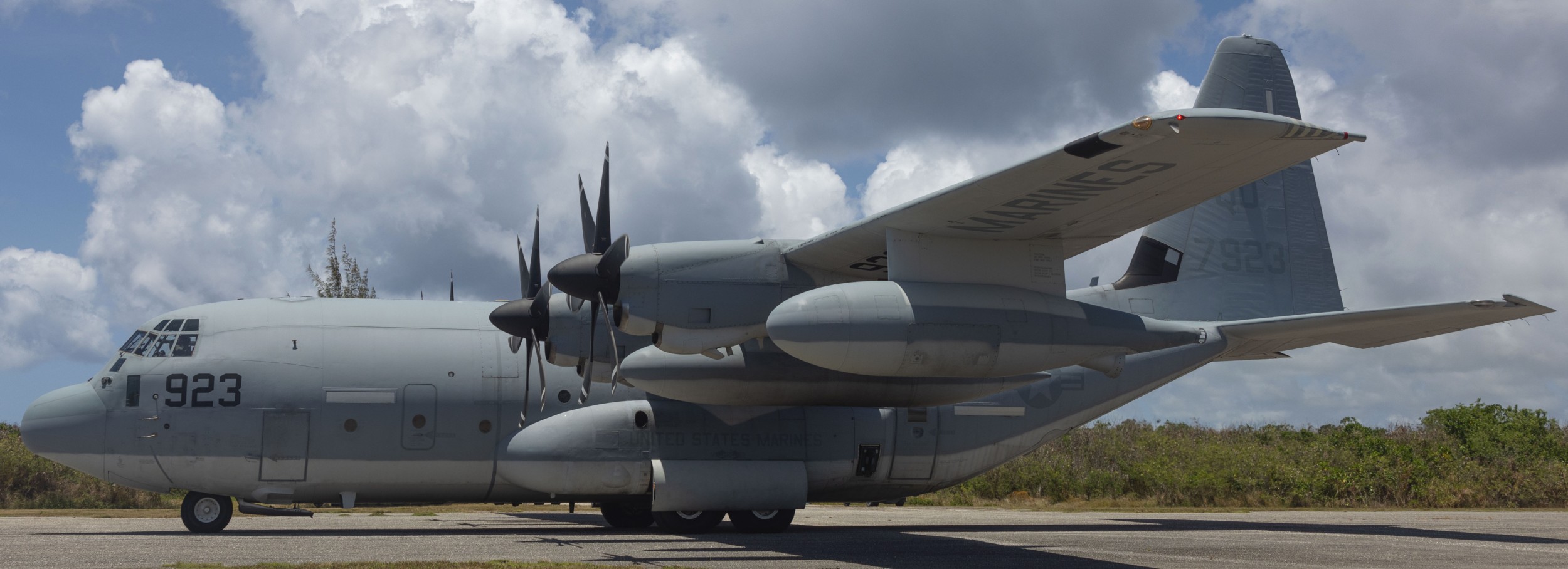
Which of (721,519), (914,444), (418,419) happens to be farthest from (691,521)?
(418,419)

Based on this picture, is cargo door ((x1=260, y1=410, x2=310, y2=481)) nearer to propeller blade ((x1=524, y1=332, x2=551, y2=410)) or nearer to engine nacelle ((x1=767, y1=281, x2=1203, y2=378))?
propeller blade ((x1=524, y1=332, x2=551, y2=410))

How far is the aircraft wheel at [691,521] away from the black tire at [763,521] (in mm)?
279

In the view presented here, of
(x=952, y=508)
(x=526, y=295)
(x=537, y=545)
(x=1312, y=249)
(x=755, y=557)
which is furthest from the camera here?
(x=952, y=508)

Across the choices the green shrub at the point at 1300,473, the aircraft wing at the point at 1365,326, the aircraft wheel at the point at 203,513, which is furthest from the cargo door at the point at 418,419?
the green shrub at the point at 1300,473

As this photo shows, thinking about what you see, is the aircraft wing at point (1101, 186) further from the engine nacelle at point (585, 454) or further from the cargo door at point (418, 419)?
the cargo door at point (418, 419)

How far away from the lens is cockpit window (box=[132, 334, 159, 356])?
17.1 meters

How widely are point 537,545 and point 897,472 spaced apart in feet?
20.4

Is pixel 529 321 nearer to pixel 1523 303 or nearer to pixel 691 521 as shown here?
pixel 691 521

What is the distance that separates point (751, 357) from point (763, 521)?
325 centimetres

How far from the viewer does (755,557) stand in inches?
535

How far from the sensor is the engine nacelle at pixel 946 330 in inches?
456

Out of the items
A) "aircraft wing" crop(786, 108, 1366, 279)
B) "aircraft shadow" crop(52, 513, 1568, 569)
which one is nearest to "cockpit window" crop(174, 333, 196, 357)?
"aircraft shadow" crop(52, 513, 1568, 569)

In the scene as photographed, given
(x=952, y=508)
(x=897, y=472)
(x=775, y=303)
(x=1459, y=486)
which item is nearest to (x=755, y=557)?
(x=775, y=303)

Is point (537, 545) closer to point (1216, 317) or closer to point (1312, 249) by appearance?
point (1216, 317)
